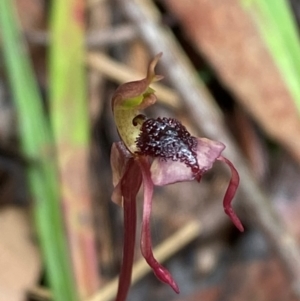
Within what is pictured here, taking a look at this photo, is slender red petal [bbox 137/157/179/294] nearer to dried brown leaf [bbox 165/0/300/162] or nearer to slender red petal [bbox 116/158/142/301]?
slender red petal [bbox 116/158/142/301]

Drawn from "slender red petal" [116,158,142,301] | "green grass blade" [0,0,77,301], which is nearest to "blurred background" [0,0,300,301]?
"green grass blade" [0,0,77,301]

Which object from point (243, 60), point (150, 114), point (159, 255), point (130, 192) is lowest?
point (159, 255)

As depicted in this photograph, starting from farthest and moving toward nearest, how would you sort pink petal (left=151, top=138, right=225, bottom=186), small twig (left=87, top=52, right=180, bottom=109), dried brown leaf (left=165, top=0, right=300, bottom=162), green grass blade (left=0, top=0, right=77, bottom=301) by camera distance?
small twig (left=87, top=52, right=180, bottom=109)
dried brown leaf (left=165, top=0, right=300, bottom=162)
green grass blade (left=0, top=0, right=77, bottom=301)
pink petal (left=151, top=138, right=225, bottom=186)

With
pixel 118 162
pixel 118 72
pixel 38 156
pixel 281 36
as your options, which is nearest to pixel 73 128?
pixel 38 156

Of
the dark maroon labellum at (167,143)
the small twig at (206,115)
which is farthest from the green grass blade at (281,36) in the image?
the dark maroon labellum at (167,143)

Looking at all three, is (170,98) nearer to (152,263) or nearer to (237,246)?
(237,246)

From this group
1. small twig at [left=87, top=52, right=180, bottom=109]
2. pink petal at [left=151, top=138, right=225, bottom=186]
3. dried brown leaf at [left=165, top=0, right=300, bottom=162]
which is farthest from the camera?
small twig at [left=87, top=52, right=180, bottom=109]

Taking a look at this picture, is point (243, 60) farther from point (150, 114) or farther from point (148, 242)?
point (148, 242)
